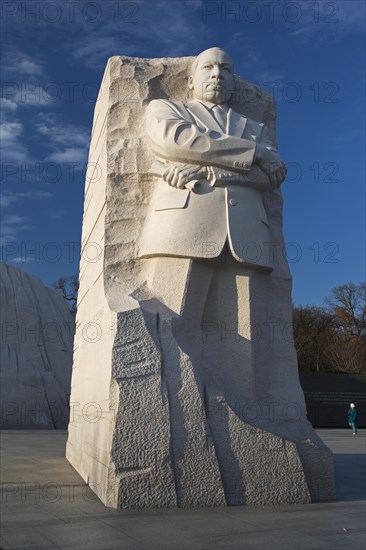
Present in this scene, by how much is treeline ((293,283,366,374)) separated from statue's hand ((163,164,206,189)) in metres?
26.8

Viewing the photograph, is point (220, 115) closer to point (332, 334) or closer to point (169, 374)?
point (169, 374)

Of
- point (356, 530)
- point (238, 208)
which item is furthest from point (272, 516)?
point (238, 208)

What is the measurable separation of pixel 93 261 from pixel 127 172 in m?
1.03

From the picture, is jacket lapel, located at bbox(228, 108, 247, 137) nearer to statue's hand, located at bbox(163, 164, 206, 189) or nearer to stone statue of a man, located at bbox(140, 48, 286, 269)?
stone statue of a man, located at bbox(140, 48, 286, 269)

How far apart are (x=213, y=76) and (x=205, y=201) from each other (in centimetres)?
131

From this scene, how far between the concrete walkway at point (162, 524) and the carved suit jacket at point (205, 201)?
2.01 m

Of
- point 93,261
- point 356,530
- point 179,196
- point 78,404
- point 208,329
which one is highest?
point 179,196

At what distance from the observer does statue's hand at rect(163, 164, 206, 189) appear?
5.04 metres

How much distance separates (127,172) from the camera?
17.6 ft

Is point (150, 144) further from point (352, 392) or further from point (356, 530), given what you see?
point (352, 392)

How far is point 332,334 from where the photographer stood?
109 feet

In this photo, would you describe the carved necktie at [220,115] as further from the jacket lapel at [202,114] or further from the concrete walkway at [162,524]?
the concrete walkway at [162,524]

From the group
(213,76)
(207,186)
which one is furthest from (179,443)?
(213,76)

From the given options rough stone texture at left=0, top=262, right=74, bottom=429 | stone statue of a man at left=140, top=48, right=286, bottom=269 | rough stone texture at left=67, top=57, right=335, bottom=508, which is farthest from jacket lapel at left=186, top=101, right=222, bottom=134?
rough stone texture at left=0, top=262, right=74, bottom=429
